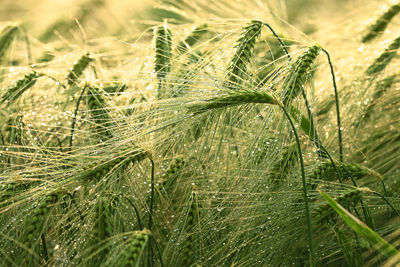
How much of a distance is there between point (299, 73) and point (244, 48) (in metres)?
0.15

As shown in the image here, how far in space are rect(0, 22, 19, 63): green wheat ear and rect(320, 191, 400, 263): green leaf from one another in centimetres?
134

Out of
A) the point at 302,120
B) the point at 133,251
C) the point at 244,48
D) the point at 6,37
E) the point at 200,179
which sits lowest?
the point at 133,251

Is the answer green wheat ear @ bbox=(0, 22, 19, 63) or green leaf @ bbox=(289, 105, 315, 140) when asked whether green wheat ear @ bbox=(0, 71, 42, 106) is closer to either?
green wheat ear @ bbox=(0, 22, 19, 63)

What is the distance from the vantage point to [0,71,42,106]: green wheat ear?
1.15m

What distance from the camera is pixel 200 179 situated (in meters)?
1.03

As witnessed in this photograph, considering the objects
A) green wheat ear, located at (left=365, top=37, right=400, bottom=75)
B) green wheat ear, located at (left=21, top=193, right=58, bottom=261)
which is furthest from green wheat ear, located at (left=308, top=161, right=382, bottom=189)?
green wheat ear, located at (left=21, top=193, right=58, bottom=261)

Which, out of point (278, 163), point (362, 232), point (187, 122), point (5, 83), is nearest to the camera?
point (362, 232)

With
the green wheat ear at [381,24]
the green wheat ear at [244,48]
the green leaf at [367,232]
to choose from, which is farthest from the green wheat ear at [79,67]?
the green wheat ear at [381,24]

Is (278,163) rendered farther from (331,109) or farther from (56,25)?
(56,25)

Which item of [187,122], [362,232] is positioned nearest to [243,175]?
[187,122]

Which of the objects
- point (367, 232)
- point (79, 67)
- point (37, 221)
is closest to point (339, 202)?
point (367, 232)

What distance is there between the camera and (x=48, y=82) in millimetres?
1346

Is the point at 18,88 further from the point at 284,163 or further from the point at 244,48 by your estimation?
the point at 284,163

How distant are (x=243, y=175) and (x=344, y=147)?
378 mm
